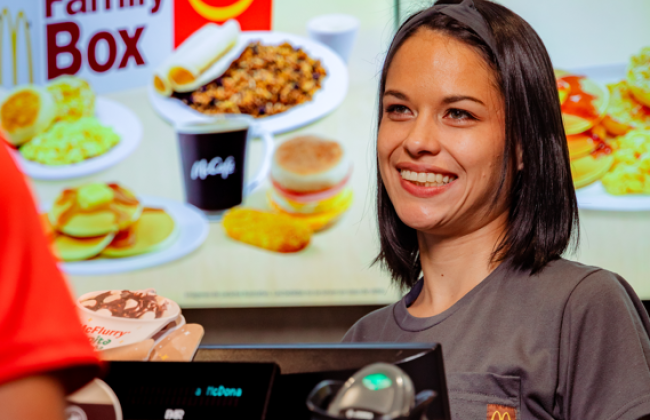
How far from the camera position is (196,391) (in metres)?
0.53

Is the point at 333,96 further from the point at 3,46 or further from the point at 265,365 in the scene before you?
the point at 265,365

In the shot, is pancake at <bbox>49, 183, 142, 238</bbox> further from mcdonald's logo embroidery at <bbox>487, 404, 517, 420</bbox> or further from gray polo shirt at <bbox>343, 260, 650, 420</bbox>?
mcdonald's logo embroidery at <bbox>487, 404, 517, 420</bbox>

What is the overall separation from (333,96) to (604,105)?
3.54 ft

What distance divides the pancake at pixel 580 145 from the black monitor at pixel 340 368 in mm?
2032

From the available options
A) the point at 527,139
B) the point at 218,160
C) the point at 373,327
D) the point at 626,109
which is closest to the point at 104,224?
the point at 218,160

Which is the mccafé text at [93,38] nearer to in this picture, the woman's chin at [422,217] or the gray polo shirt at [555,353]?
the woman's chin at [422,217]

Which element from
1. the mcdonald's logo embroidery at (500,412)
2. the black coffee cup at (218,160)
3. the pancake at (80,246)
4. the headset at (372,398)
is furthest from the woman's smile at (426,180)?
the pancake at (80,246)

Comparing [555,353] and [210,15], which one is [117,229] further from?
[555,353]

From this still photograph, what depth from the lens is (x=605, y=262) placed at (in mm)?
2400

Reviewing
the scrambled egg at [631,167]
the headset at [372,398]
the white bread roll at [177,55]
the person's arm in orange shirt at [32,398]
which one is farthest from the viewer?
the white bread roll at [177,55]

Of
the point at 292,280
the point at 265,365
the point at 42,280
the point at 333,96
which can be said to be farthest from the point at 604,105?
the point at 42,280

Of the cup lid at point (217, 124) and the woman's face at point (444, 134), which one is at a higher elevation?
the woman's face at point (444, 134)

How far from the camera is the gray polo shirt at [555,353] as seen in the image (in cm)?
72

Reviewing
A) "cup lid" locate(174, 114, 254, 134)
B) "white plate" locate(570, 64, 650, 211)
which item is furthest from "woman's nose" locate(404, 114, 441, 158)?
"white plate" locate(570, 64, 650, 211)
